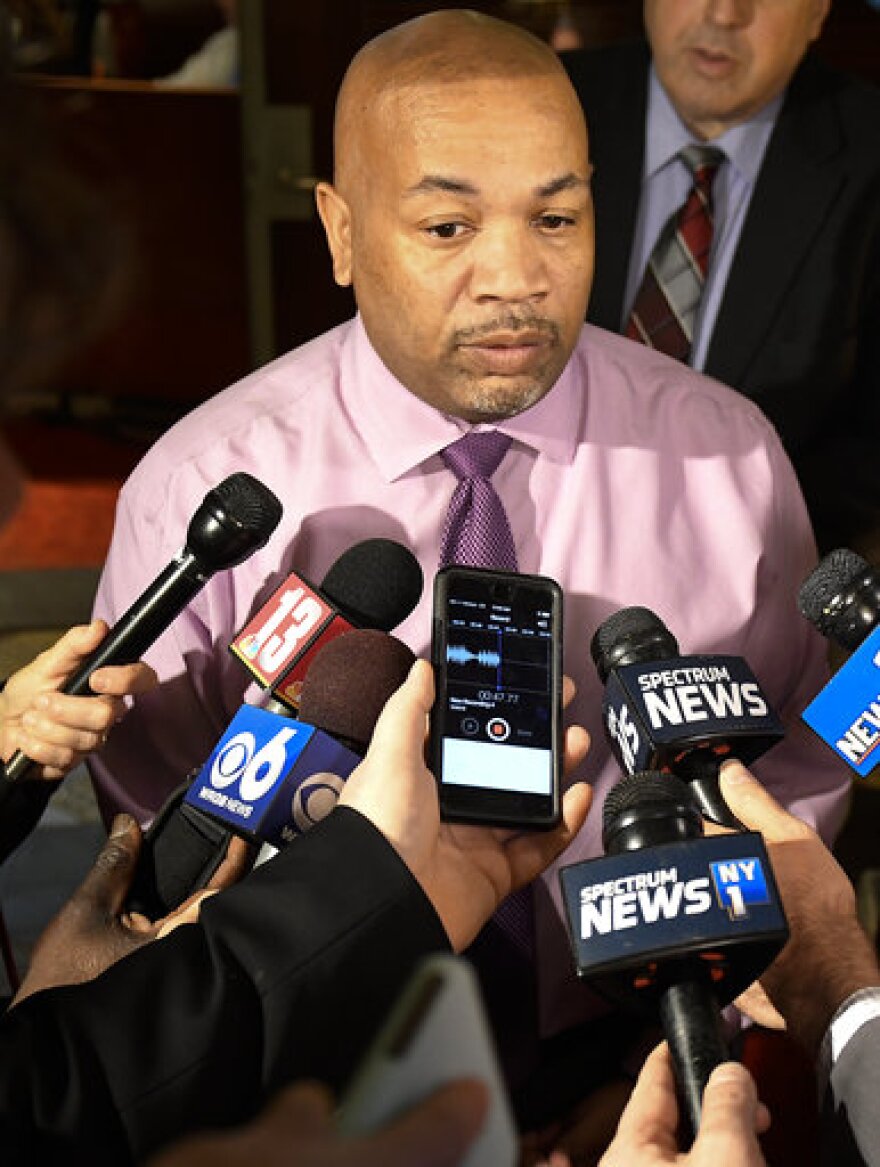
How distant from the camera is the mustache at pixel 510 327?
131 centimetres

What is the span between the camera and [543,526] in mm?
1452

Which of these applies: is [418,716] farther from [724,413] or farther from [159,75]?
[159,75]

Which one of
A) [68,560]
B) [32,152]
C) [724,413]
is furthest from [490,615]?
[68,560]

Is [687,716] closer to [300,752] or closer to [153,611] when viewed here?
[300,752]

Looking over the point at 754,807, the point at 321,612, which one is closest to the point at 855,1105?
the point at 754,807

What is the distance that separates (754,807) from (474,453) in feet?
1.56

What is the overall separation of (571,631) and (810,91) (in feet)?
3.60

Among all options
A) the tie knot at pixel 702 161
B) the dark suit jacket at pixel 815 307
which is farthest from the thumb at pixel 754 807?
the tie knot at pixel 702 161

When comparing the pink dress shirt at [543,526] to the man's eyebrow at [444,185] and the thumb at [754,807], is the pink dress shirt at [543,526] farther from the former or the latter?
the thumb at [754,807]

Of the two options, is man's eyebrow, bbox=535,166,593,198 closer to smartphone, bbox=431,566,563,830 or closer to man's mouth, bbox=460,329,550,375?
Answer: man's mouth, bbox=460,329,550,375

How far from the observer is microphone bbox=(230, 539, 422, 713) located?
114 centimetres

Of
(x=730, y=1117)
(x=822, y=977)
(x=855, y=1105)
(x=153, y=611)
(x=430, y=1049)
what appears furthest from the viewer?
(x=153, y=611)

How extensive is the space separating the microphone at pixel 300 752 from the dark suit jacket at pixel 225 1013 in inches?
4.1

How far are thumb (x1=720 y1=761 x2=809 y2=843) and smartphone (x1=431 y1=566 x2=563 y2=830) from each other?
0.13m
